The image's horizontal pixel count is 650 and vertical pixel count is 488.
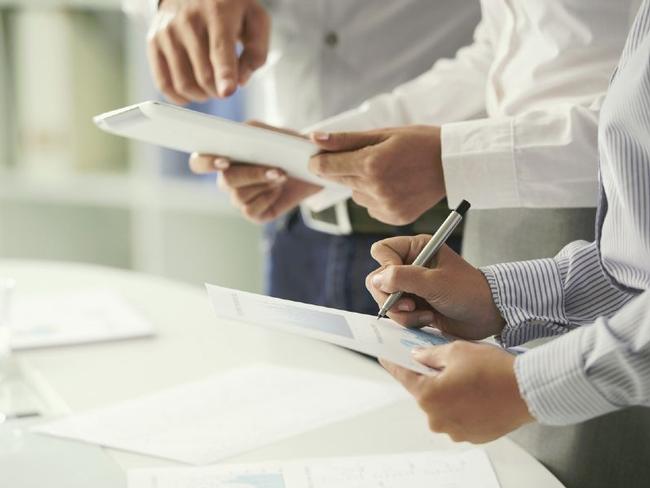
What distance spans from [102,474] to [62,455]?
6 cm

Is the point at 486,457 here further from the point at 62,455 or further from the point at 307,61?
the point at 307,61

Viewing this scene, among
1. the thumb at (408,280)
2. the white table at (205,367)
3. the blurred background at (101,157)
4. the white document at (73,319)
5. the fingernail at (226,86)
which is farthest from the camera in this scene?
the blurred background at (101,157)

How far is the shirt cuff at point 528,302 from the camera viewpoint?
68 centimetres

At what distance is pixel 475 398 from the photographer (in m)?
0.54

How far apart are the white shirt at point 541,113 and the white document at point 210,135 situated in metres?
0.16

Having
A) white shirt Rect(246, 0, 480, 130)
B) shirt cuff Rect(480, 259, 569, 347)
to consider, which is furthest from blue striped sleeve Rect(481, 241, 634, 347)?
white shirt Rect(246, 0, 480, 130)

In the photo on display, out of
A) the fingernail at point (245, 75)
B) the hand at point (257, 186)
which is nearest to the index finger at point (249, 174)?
the hand at point (257, 186)

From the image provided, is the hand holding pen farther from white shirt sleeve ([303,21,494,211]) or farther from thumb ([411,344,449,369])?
white shirt sleeve ([303,21,494,211])

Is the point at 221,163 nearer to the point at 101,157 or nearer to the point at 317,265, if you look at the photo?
the point at 317,265

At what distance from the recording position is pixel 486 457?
75cm

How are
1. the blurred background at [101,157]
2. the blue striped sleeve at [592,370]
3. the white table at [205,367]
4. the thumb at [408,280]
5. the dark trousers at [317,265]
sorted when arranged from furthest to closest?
the blurred background at [101,157]
the dark trousers at [317,265]
the white table at [205,367]
the thumb at [408,280]
the blue striped sleeve at [592,370]

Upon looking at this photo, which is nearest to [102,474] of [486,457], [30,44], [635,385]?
[486,457]

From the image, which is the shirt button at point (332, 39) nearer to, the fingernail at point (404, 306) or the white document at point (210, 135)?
the white document at point (210, 135)

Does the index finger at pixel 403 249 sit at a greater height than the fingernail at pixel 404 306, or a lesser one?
greater
